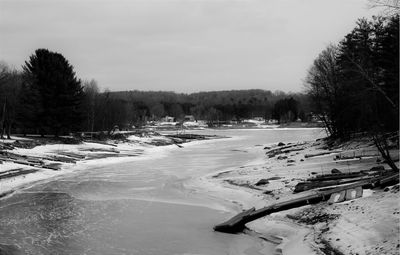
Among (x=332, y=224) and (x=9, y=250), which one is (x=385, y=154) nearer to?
(x=332, y=224)

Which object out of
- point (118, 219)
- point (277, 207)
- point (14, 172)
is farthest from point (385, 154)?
point (14, 172)

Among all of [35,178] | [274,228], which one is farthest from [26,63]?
[274,228]

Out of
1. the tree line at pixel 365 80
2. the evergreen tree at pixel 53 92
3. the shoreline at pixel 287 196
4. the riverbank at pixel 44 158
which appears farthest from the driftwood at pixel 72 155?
the tree line at pixel 365 80

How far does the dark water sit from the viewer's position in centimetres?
1498

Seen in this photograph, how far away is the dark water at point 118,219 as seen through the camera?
1498 cm

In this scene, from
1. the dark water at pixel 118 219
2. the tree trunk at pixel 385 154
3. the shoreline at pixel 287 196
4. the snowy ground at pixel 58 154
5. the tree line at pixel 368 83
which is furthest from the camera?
Result: the snowy ground at pixel 58 154

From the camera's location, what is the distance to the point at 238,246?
49.1 ft

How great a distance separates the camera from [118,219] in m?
19.6

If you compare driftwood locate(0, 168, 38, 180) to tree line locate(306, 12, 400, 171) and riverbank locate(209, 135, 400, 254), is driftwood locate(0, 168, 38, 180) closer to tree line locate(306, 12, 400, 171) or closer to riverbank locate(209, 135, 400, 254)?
riverbank locate(209, 135, 400, 254)

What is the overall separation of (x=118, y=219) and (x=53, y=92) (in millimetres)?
45158

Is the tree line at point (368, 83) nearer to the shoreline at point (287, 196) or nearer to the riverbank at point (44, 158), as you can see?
the shoreline at point (287, 196)

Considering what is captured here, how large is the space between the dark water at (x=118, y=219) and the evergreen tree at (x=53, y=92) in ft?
93.6

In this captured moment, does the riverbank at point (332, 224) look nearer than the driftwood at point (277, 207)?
Yes

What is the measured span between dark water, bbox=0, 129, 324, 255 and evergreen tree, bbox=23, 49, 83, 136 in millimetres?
28536
